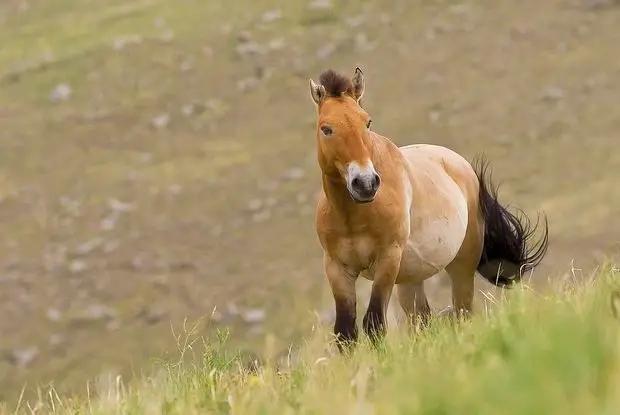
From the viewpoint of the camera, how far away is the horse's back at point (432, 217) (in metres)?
8.69

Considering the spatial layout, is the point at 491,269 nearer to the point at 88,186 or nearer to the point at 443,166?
the point at 443,166

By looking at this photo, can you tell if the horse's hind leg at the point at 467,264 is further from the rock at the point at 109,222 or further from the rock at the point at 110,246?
the rock at the point at 109,222

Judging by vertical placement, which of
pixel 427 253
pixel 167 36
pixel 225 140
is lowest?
pixel 225 140

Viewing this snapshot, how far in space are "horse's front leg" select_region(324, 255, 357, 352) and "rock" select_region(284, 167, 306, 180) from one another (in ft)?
61.4

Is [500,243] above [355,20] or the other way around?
above

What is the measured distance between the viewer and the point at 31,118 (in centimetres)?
3169

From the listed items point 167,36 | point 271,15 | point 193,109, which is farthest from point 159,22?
point 193,109

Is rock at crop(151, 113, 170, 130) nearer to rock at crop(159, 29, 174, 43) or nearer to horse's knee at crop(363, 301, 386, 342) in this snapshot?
rock at crop(159, 29, 174, 43)

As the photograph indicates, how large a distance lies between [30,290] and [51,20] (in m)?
12.5

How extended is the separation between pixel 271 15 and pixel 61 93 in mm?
5608

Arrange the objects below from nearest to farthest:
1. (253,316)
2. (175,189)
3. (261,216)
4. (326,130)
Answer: (326,130) < (253,316) < (261,216) < (175,189)

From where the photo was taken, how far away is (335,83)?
311 inches

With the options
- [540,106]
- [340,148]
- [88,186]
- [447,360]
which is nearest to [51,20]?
[88,186]

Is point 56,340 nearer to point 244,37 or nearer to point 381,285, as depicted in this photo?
point 244,37
